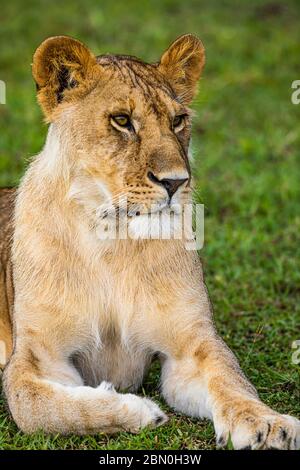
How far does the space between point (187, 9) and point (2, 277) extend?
7437 mm

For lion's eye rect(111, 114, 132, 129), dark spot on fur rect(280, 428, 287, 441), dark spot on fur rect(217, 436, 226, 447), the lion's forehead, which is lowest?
dark spot on fur rect(217, 436, 226, 447)

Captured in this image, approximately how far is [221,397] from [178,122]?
1.09 metres

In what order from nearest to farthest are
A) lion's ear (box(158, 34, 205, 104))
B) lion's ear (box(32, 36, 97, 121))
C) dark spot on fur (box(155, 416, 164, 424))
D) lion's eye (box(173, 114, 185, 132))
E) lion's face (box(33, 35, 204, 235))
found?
lion's face (box(33, 35, 204, 235)) < dark spot on fur (box(155, 416, 164, 424)) < lion's ear (box(32, 36, 97, 121)) < lion's eye (box(173, 114, 185, 132)) < lion's ear (box(158, 34, 205, 104))

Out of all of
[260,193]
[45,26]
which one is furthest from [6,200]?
[45,26]

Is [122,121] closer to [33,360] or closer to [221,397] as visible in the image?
[33,360]

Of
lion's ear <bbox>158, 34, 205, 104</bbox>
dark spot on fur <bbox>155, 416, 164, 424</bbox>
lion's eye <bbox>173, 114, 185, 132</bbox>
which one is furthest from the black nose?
dark spot on fur <bbox>155, 416, 164, 424</bbox>

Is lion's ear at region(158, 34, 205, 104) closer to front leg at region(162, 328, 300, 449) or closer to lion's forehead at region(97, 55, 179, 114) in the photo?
lion's forehead at region(97, 55, 179, 114)

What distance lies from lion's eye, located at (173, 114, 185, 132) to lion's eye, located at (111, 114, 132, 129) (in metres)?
0.25

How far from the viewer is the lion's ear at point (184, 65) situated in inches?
167

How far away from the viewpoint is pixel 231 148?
27.2 feet

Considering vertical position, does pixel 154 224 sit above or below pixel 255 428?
above

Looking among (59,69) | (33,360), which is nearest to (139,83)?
(59,69)

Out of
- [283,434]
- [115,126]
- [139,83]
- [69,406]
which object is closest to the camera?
[283,434]

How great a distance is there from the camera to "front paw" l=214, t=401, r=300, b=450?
3.45m
